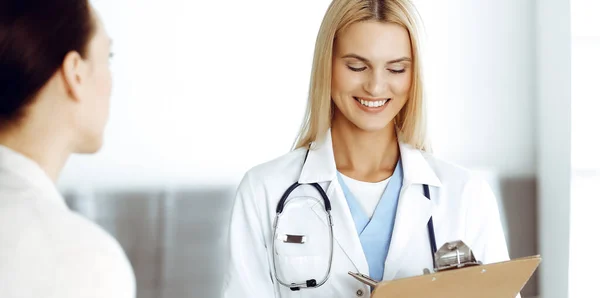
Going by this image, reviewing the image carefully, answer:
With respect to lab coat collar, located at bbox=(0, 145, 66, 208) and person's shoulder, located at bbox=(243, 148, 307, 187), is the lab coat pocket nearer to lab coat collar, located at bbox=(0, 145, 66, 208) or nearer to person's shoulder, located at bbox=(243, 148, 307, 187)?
person's shoulder, located at bbox=(243, 148, 307, 187)

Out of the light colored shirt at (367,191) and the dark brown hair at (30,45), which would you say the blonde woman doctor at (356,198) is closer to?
the light colored shirt at (367,191)

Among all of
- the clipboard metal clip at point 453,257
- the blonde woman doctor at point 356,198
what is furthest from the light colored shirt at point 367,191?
the clipboard metal clip at point 453,257

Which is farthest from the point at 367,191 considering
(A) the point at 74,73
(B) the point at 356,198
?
(A) the point at 74,73

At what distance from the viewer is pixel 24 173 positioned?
69 cm

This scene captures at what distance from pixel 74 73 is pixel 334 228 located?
83 centimetres

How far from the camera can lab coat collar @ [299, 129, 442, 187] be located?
1.50m

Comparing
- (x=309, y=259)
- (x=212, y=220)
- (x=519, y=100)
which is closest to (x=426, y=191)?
(x=309, y=259)

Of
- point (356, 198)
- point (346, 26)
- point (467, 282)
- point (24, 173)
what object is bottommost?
point (467, 282)

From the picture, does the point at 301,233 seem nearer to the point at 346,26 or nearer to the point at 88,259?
the point at 346,26

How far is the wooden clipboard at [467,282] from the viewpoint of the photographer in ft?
3.63

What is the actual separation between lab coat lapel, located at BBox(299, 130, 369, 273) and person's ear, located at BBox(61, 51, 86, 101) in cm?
80

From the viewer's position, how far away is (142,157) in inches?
87.1

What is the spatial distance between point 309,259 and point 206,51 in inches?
39.8
